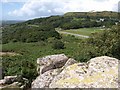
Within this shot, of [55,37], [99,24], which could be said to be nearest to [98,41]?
[55,37]

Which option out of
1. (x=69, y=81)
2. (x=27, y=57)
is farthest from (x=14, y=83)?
(x=27, y=57)

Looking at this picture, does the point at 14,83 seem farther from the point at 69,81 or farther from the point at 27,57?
the point at 27,57

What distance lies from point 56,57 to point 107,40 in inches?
426

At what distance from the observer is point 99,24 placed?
5418 inches

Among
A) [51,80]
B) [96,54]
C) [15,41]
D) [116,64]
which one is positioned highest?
[116,64]

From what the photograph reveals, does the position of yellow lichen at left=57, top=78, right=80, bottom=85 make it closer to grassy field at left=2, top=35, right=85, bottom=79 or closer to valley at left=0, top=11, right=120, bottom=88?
valley at left=0, top=11, right=120, bottom=88

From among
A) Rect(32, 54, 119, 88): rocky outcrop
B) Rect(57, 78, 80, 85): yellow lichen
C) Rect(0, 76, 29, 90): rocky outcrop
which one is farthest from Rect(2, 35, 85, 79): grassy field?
Rect(57, 78, 80, 85): yellow lichen

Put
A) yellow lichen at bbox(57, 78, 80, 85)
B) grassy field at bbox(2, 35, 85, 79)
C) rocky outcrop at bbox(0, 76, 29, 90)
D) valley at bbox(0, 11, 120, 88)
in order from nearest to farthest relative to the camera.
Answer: yellow lichen at bbox(57, 78, 80, 85) → rocky outcrop at bbox(0, 76, 29, 90) → grassy field at bbox(2, 35, 85, 79) → valley at bbox(0, 11, 120, 88)

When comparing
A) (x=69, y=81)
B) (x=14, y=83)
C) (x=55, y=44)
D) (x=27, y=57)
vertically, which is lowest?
(x=55, y=44)

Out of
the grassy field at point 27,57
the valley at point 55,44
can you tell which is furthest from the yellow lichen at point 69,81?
the grassy field at point 27,57

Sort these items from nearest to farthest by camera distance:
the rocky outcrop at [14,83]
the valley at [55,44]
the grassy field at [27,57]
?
1. the rocky outcrop at [14,83]
2. the grassy field at [27,57]
3. the valley at [55,44]

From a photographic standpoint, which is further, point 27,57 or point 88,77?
point 27,57

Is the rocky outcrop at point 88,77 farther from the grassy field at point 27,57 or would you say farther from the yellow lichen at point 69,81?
the grassy field at point 27,57

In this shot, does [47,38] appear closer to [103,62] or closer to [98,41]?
[98,41]
